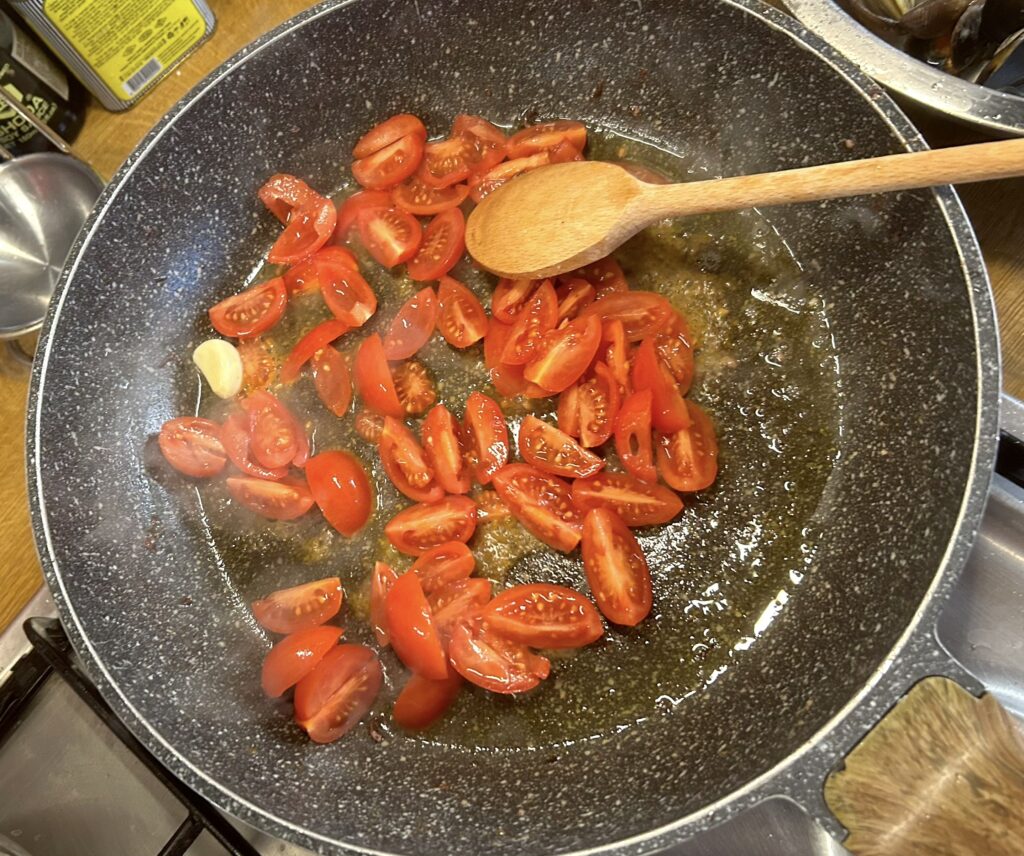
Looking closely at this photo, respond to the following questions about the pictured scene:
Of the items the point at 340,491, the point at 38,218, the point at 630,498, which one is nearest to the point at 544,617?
the point at 630,498

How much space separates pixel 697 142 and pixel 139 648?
110 centimetres

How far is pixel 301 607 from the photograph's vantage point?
1.07 m

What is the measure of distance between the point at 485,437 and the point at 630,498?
0.22 m

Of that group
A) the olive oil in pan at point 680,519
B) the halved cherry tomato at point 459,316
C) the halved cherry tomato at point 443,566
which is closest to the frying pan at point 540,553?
the olive oil in pan at point 680,519

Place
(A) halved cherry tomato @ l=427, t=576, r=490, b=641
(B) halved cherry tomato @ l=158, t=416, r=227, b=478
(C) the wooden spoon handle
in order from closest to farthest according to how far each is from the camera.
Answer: (C) the wooden spoon handle → (A) halved cherry tomato @ l=427, t=576, r=490, b=641 → (B) halved cherry tomato @ l=158, t=416, r=227, b=478

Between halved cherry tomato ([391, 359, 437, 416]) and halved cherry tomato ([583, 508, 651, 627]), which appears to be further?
halved cherry tomato ([391, 359, 437, 416])

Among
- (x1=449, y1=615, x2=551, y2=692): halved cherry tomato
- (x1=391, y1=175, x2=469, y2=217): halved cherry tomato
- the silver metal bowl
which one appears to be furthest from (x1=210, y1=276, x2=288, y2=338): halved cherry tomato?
the silver metal bowl

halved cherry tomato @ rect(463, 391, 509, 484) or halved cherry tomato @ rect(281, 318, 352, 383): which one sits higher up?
halved cherry tomato @ rect(281, 318, 352, 383)

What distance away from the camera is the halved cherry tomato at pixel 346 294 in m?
1.16

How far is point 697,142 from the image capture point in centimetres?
119

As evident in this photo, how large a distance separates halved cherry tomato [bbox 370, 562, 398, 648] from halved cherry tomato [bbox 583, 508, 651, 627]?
279 millimetres

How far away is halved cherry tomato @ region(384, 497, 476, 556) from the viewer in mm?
1057

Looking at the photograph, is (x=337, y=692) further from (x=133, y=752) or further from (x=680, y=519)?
(x=680, y=519)

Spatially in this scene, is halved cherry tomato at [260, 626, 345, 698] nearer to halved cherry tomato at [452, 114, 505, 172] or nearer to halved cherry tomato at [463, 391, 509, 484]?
halved cherry tomato at [463, 391, 509, 484]
